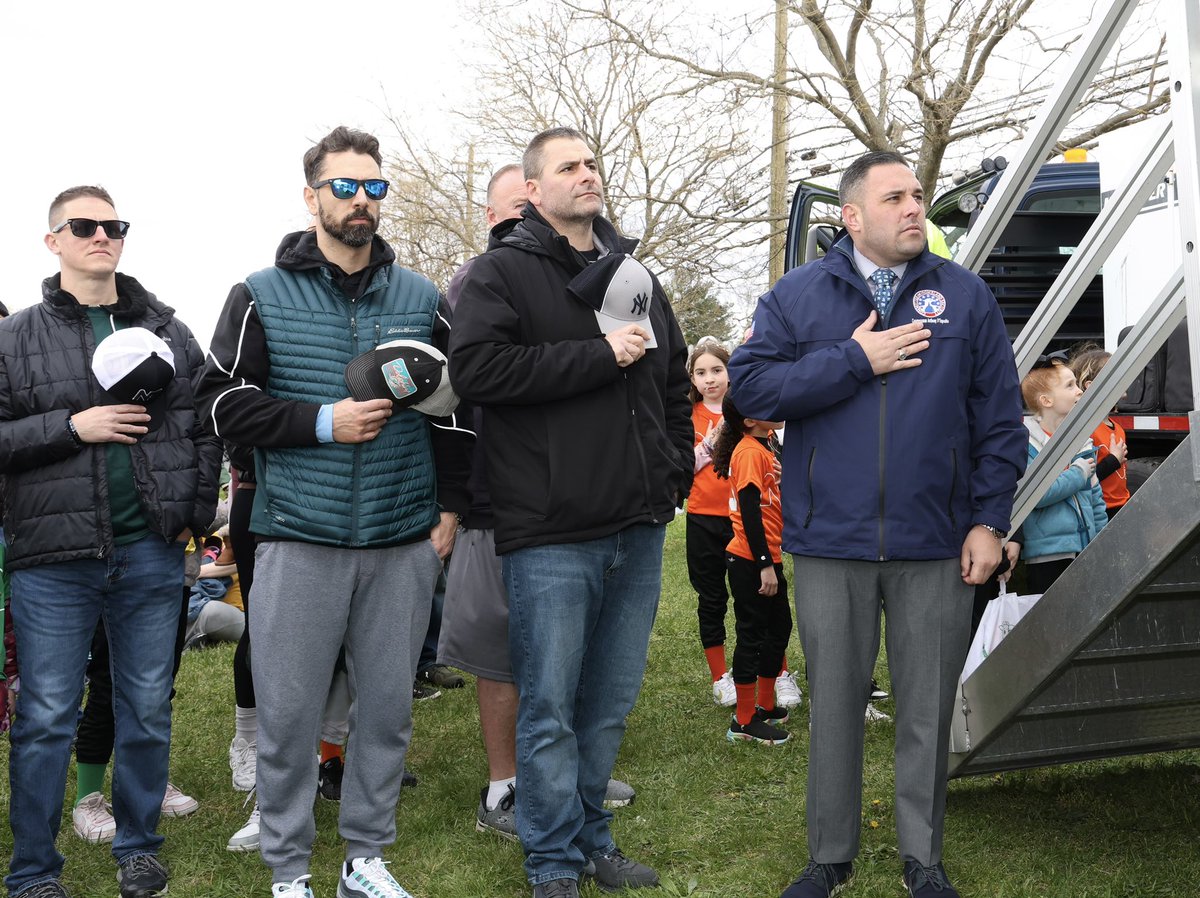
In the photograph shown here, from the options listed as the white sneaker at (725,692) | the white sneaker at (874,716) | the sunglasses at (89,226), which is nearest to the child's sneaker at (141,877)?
the sunglasses at (89,226)

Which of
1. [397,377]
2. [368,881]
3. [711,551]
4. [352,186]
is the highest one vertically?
[352,186]

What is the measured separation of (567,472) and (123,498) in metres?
1.47

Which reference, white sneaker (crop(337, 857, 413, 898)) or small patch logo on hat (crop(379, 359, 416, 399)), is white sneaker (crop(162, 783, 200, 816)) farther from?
small patch logo on hat (crop(379, 359, 416, 399))

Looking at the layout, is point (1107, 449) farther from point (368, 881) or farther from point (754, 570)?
point (368, 881)

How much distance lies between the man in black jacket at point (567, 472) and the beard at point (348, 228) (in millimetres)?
330

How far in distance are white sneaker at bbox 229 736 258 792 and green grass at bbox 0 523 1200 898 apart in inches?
3.6

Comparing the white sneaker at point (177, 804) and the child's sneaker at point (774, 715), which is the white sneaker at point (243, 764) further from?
the child's sneaker at point (774, 715)

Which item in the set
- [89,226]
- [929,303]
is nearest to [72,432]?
[89,226]

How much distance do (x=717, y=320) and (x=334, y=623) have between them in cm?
2536

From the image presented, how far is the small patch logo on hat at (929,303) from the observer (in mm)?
3398

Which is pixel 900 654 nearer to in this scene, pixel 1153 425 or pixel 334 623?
pixel 334 623

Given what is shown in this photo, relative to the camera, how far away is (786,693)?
19.0ft

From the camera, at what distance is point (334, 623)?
3406 millimetres

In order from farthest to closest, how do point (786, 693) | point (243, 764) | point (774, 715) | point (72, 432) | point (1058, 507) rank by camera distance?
point (786, 693)
point (774, 715)
point (1058, 507)
point (243, 764)
point (72, 432)
